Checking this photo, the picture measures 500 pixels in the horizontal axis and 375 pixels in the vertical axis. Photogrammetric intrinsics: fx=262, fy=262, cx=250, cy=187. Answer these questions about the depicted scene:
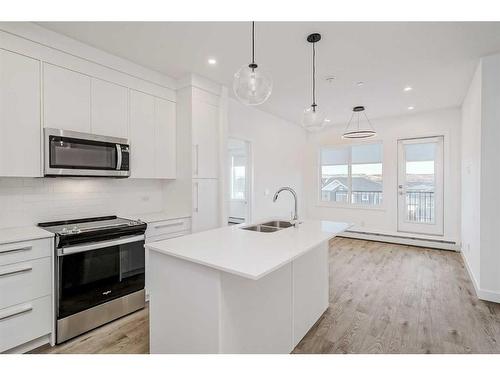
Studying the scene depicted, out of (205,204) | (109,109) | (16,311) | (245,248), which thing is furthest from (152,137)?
(245,248)

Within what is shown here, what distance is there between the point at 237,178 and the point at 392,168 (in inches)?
155

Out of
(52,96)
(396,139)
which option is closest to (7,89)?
(52,96)

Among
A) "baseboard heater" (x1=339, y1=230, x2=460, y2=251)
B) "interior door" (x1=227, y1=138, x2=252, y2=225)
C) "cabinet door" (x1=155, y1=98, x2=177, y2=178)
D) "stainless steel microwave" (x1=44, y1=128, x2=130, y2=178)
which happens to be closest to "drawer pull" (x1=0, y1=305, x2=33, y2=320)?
"stainless steel microwave" (x1=44, y1=128, x2=130, y2=178)

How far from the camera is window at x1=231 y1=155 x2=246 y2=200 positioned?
747 cm

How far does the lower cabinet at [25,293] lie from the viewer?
1.88 metres

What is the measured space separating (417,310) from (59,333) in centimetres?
326

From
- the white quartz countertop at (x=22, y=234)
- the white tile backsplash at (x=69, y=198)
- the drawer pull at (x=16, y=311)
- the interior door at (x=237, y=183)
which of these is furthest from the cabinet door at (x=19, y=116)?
the interior door at (x=237, y=183)

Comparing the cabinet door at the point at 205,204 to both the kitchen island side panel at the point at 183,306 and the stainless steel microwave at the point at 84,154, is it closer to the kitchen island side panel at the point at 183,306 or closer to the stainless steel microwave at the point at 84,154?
the stainless steel microwave at the point at 84,154

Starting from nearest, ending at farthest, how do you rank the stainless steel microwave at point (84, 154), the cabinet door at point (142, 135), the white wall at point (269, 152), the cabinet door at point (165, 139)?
the stainless steel microwave at point (84, 154)
the cabinet door at point (142, 135)
the cabinet door at point (165, 139)
the white wall at point (269, 152)

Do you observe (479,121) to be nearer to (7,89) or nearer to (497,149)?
(497,149)

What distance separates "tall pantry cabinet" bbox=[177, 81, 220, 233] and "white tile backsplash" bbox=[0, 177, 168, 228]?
25.3 inches

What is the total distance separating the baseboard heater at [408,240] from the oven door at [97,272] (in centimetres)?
376

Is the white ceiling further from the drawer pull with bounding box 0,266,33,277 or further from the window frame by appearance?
the window frame

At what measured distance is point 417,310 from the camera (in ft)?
8.70
